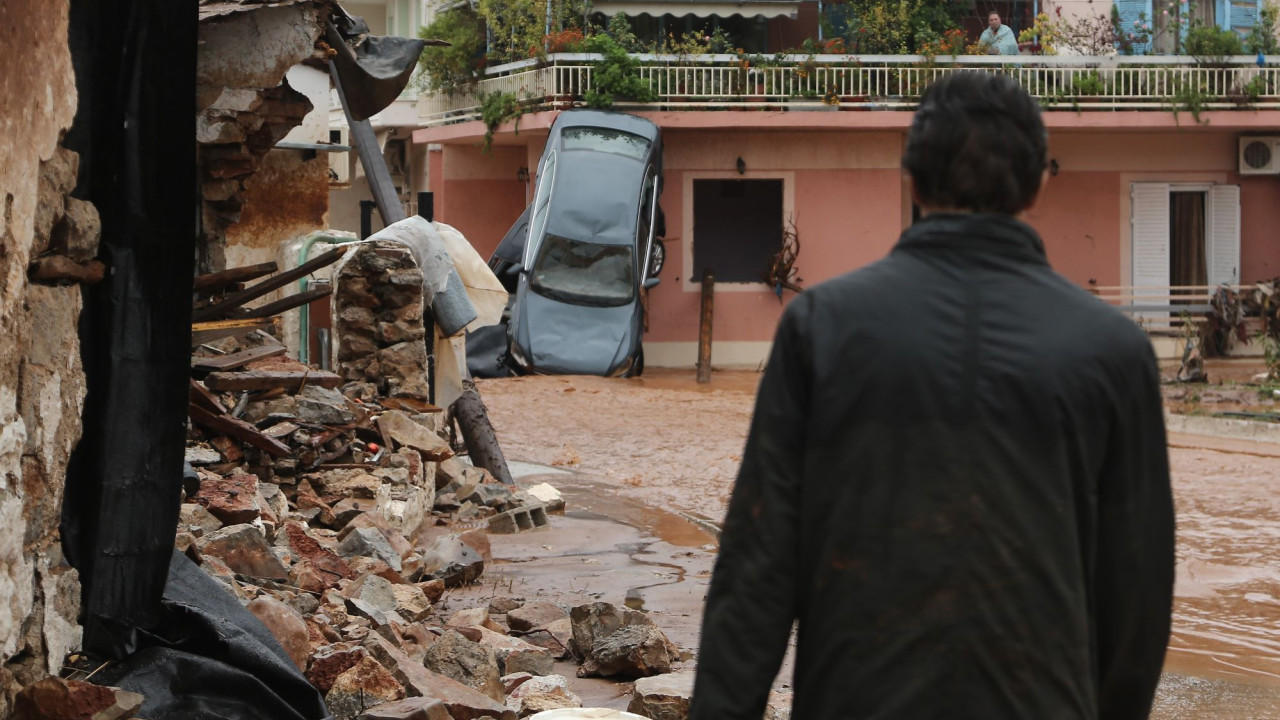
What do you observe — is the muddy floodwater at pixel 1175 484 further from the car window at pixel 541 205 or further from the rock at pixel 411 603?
the car window at pixel 541 205

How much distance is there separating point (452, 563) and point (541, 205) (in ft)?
42.4

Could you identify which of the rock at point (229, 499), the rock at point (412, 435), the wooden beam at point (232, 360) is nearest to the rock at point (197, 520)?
the rock at point (229, 499)

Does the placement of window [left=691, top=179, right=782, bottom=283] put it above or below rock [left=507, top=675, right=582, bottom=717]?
above

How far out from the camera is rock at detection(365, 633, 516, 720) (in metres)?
4.41

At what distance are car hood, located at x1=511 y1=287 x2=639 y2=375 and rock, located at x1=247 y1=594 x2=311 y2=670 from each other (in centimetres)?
1411

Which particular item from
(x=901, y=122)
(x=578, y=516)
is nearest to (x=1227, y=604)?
(x=578, y=516)

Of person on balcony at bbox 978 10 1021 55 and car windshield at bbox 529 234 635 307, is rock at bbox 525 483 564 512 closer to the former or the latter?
car windshield at bbox 529 234 635 307

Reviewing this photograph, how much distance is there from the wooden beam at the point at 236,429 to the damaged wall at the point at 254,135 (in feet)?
5.96

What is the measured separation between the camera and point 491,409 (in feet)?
51.9

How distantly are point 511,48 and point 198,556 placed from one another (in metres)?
18.4

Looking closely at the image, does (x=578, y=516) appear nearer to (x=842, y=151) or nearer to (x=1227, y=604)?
(x=1227, y=604)

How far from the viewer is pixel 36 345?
141 inches

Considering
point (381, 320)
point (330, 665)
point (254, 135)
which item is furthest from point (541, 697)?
point (254, 135)

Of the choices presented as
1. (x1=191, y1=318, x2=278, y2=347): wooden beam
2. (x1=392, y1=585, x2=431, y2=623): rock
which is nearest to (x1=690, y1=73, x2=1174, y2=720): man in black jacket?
(x1=392, y1=585, x2=431, y2=623): rock
